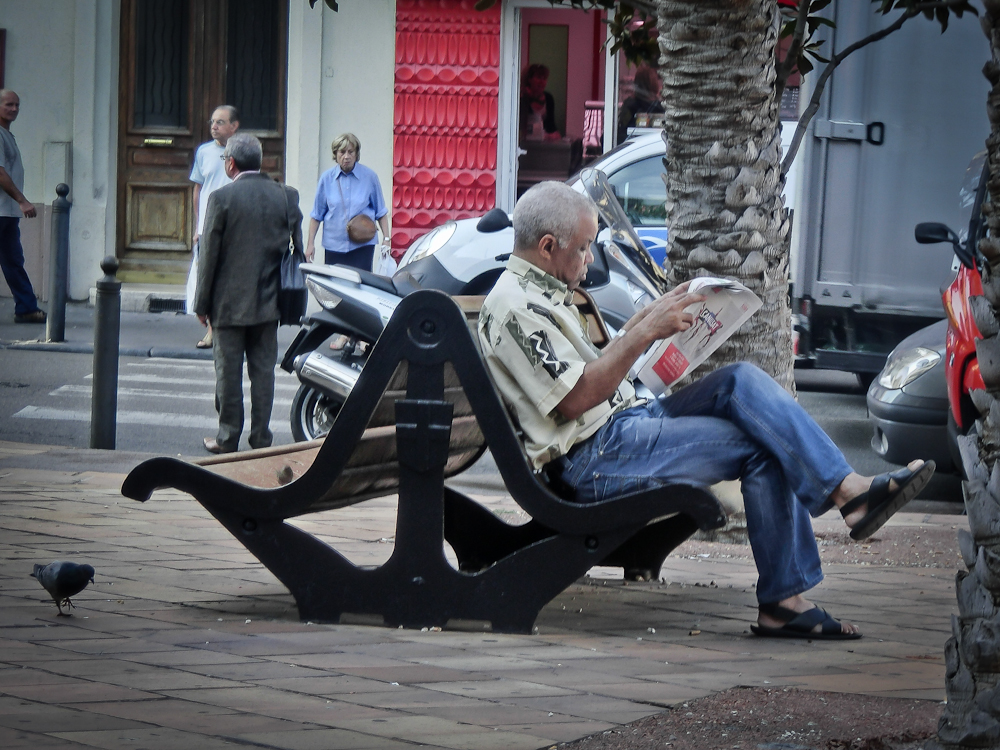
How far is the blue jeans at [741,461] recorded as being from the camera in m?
4.13

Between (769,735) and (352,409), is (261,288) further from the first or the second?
(769,735)

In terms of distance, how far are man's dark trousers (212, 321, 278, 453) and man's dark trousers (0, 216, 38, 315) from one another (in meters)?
6.22

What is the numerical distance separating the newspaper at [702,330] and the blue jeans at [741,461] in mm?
147

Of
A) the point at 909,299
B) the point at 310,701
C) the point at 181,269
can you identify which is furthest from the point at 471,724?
the point at 181,269

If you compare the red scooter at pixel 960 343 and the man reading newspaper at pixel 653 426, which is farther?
the red scooter at pixel 960 343

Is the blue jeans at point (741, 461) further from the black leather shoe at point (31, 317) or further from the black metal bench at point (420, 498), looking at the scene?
the black leather shoe at point (31, 317)

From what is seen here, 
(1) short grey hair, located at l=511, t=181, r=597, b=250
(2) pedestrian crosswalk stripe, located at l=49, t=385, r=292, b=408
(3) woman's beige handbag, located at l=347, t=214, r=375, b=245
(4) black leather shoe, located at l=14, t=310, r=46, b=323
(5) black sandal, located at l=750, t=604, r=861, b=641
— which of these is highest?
(1) short grey hair, located at l=511, t=181, r=597, b=250

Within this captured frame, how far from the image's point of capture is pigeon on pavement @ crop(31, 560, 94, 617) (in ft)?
13.6

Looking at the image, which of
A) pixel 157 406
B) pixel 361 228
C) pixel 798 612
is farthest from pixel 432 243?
pixel 798 612

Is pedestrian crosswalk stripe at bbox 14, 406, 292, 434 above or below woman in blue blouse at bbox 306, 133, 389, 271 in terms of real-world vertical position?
below

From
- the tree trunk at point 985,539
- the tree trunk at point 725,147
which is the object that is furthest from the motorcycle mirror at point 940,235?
the tree trunk at point 985,539

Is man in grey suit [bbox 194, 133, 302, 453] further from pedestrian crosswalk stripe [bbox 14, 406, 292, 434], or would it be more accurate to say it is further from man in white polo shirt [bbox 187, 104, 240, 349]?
man in white polo shirt [bbox 187, 104, 240, 349]

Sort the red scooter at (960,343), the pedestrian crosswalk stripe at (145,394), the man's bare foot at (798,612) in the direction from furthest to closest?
the pedestrian crosswalk stripe at (145,394)
the red scooter at (960,343)
the man's bare foot at (798,612)

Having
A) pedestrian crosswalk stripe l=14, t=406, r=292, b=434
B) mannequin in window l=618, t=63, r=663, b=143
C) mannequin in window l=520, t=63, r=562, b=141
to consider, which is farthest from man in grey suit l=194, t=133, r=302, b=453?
mannequin in window l=520, t=63, r=562, b=141
